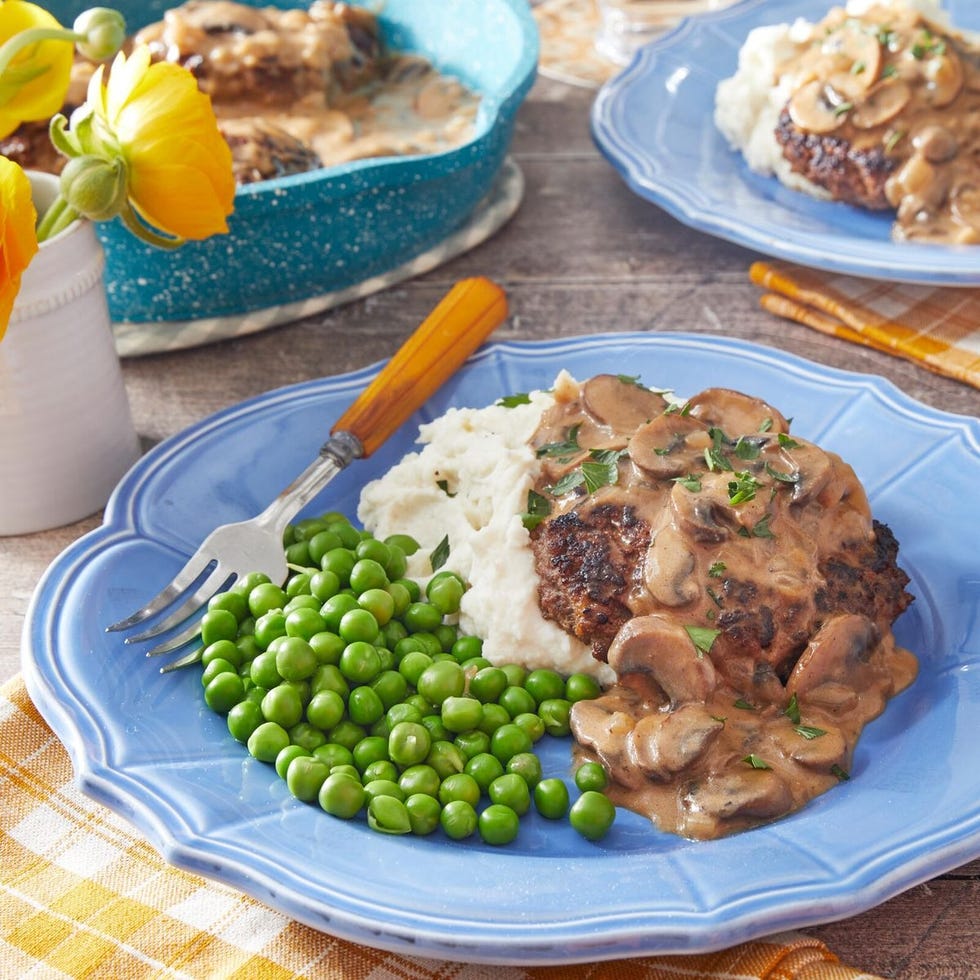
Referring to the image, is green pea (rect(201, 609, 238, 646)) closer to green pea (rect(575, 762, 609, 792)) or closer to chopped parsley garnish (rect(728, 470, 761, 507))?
green pea (rect(575, 762, 609, 792))

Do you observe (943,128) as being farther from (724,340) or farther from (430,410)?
(430,410)

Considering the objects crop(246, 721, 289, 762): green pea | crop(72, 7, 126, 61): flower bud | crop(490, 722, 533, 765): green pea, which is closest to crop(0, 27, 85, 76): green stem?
crop(72, 7, 126, 61): flower bud

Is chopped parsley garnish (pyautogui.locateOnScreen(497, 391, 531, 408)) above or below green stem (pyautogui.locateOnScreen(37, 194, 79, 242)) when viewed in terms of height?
below

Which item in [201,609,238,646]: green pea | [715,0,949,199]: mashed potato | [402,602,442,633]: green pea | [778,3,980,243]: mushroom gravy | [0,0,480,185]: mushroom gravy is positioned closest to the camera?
[201,609,238,646]: green pea

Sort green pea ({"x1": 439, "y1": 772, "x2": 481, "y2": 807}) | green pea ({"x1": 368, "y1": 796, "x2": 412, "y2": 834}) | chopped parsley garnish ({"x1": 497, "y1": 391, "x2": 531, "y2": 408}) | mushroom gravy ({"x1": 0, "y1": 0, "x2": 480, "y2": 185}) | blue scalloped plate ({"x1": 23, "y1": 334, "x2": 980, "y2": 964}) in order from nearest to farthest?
1. blue scalloped plate ({"x1": 23, "y1": 334, "x2": 980, "y2": 964})
2. green pea ({"x1": 368, "y1": 796, "x2": 412, "y2": 834})
3. green pea ({"x1": 439, "y1": 772, "x2": 481, "y2": 807})
4. chopped parsley garnish ({"x1": 497, "y1": 391, "x2": 531, "y2": 408})
5. mushroom gravy ({"x1": 0, "y1": 0, "x2": 480, "y2": 185})

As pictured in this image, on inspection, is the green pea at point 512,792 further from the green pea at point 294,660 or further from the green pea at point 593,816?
the green pea at point 294,660

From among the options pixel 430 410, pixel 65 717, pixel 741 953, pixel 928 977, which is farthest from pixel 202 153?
pixel 928 977
